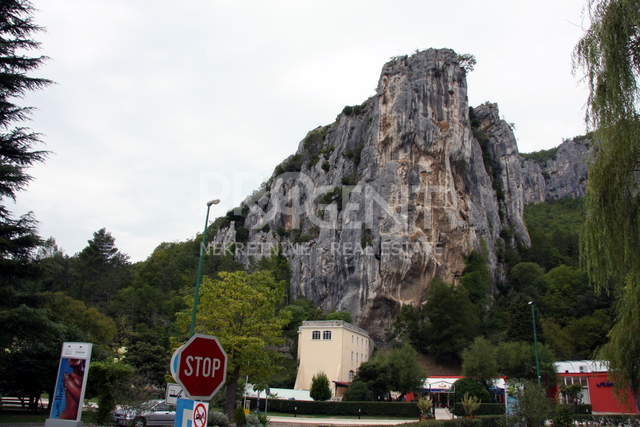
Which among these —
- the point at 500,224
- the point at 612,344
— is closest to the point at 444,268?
the point at 500,224

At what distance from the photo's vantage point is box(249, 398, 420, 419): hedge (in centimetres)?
3172

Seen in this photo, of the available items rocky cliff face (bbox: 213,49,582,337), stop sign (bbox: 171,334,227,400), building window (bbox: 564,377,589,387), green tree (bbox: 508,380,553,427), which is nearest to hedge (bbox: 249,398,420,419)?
green tree (bbox: 508,380,553,427)

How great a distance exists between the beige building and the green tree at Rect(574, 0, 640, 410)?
3774 cm

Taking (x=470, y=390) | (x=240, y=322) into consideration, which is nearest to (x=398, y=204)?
(x=470, y=390)

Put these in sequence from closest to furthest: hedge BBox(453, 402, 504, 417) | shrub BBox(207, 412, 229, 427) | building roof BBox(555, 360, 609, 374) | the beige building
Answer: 1. shrub BBox(207, 412, 229, 427)
2. hedge BBox(453, 402, 504, 417)
3. building roof BBox(555, 360, 609, 374)
4. the beige building

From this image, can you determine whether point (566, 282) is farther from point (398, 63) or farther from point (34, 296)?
point (34, 296)

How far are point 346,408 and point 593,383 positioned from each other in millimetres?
19450

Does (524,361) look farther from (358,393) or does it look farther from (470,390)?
(358,393)

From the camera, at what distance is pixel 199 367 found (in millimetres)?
5020

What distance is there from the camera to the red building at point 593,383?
34.4m

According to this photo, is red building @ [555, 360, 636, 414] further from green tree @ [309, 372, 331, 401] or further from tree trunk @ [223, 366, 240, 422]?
tree trunk @ [223, 366, 240, 422]

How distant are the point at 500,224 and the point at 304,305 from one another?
122 ft

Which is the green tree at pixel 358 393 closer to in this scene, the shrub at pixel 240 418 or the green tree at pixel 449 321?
the green tree at pixel 449 321

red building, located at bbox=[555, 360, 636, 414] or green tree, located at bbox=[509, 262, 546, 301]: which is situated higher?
green tree, located at bbox=[509, 262, 546, 301]
